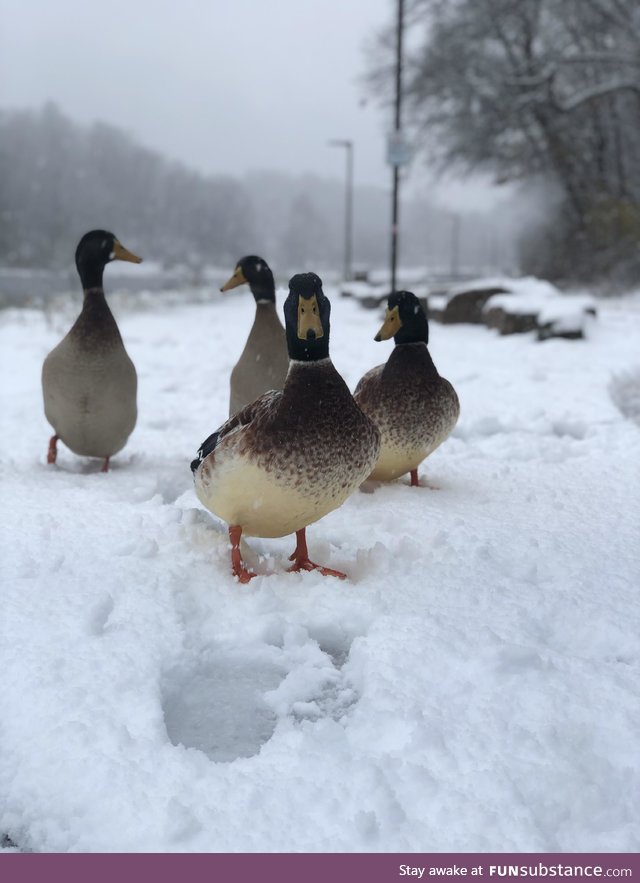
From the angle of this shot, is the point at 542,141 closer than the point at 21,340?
No

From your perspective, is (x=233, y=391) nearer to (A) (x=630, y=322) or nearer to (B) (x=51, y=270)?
(A) (x=630, y=322)

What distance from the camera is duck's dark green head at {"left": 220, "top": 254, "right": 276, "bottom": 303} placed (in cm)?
334

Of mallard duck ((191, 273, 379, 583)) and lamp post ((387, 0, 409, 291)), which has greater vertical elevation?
lamp post ((387, 0, 409, 291))

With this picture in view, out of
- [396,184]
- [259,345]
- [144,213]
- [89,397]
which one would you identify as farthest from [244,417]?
[144,213]

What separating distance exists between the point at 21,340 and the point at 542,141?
12.8m

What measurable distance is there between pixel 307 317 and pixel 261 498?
1.82 ft

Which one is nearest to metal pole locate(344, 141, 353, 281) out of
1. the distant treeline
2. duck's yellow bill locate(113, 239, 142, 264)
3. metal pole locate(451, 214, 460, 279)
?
the distant treeline

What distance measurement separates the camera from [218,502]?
2.27 metres

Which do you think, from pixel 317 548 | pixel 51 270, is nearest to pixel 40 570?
pixel 317 548

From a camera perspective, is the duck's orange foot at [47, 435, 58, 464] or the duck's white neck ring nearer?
the duck's white neck ring

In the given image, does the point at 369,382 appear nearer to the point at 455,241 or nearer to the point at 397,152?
the point at 397,152

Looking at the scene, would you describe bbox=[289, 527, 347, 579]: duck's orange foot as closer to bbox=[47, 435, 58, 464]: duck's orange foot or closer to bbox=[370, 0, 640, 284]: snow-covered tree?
bbox=[47, 435, 58, 464]: duck's orange foot

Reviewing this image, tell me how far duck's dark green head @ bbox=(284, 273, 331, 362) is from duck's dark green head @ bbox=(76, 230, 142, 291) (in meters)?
1.57

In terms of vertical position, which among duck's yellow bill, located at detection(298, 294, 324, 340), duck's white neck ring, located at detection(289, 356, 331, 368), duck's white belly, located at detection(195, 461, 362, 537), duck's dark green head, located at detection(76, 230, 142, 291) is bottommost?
duck's white belly, located at detection(195, 461, 362, 537)
